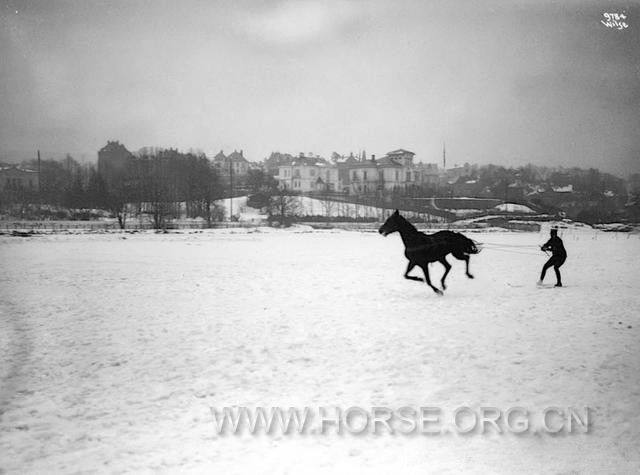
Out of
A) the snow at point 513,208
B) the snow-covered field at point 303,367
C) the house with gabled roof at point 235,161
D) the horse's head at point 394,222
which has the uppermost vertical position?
the house with gabled roof at point 235,161

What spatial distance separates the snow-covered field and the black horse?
0.95 m

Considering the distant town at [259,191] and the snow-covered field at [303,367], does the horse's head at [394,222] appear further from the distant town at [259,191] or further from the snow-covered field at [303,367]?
the distant town at [259,191]

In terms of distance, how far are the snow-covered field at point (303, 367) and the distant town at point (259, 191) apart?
46.0 feet

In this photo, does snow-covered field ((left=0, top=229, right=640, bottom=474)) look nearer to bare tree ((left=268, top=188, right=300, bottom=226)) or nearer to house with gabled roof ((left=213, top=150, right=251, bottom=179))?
bare tree ((left=268, top=188, right=300, bottom=226))

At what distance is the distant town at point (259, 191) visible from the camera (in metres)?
43.0

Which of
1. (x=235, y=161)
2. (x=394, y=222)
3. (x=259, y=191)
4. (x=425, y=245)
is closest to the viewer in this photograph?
(x=425, y=245)

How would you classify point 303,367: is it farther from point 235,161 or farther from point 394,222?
point 235,161

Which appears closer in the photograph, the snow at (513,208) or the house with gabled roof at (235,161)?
the snow at (513,208)

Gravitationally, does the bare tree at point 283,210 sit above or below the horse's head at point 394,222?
above

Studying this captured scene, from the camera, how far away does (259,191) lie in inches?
3206

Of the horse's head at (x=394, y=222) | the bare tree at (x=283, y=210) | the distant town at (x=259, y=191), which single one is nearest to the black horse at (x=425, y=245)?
the horse's head at (x=394, y=222)

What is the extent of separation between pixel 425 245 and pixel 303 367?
7284 millimetres

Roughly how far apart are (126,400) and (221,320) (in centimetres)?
454

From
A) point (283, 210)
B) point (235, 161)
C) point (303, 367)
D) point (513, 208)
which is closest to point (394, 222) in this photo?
point (303, 367)
